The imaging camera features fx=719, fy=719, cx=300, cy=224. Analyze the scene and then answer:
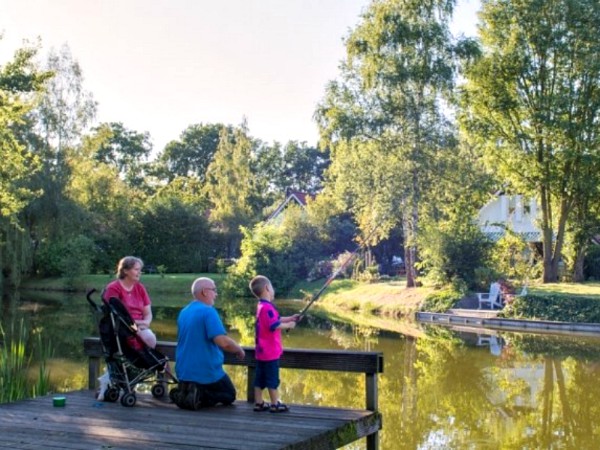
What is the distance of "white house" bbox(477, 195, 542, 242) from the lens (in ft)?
118

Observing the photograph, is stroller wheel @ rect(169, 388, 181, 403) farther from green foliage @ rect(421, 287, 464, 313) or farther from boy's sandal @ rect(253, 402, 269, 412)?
green foliage @ rect(421, 287, 464, 313)

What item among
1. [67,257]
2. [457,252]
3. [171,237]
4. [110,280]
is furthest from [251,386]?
[171,237]

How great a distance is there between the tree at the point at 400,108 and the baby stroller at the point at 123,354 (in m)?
22.2

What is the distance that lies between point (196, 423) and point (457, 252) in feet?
70.8

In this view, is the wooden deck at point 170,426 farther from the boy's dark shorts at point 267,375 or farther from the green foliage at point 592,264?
the green foliage at point 592,264

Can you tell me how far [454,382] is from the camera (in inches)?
506

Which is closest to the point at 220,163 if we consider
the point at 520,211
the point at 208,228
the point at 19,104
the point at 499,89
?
the point at 208,228

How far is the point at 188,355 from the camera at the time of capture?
18.8ft

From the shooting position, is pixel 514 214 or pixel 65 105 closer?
pixel 65 105

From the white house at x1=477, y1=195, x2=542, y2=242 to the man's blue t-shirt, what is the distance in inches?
1203

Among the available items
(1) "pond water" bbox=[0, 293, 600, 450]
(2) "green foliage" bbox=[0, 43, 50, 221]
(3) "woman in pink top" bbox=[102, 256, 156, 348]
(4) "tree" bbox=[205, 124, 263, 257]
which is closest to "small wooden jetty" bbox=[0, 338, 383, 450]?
(3) "woman in pink top" bbox=[102, 256, 156, 348]

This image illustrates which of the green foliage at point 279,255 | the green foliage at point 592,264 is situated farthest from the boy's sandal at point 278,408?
the green foliage at point 279,255

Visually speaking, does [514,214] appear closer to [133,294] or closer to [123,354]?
[133,294]

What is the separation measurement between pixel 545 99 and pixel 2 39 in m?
19.4
